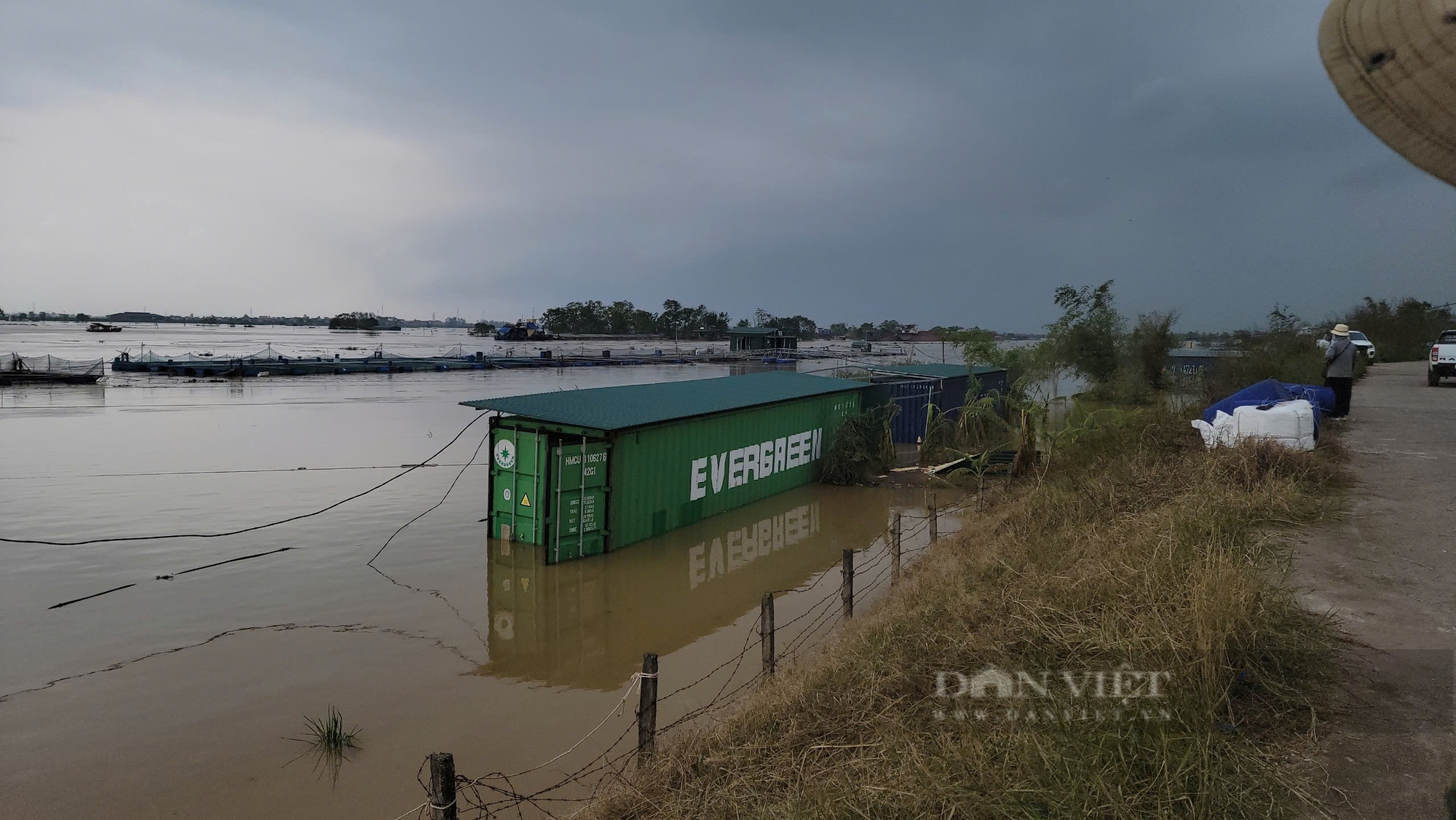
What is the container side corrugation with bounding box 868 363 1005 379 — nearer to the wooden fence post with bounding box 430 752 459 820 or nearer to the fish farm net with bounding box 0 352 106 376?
the wooden fence post with bounding box 430 752 459 820

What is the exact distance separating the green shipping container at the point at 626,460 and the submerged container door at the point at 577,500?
1cm

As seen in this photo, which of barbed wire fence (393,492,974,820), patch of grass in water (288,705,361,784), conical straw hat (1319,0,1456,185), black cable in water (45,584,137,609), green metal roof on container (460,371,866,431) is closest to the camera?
conical straw hat (1319,0,1456,185)

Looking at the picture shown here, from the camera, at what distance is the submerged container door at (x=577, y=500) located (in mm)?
13453

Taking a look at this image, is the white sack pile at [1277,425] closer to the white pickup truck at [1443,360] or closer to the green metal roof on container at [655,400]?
the green metal roof on container at [655,400]

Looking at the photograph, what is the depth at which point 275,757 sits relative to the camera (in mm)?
7582

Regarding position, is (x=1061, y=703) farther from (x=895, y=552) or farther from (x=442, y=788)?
(x=895, y=552)

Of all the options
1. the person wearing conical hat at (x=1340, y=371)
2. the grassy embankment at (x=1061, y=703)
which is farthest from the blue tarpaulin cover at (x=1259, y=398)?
the grassy embankment at (x=1061, y=703)

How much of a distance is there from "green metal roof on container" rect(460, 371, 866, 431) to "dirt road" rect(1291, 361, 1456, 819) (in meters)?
9.79

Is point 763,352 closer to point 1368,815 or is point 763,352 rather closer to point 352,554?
point 352,554

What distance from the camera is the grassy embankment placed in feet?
14.0

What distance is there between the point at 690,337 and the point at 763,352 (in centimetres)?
9183

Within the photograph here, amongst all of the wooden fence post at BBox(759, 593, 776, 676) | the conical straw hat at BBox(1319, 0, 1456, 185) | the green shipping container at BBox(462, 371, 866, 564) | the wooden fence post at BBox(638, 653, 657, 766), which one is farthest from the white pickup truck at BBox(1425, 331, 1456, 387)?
the conical straw hat at BBox(1319, 0, 1456, 185)

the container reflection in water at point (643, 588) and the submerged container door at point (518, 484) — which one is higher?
the submerged container door at point (518, 484)

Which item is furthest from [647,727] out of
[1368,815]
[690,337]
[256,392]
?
[690,337]
